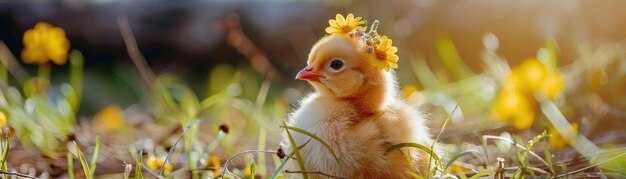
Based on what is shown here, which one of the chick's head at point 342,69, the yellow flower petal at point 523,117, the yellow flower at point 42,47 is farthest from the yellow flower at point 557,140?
the yellow flower at point 42,47

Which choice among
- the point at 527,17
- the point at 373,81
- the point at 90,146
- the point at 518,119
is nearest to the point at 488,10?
the point at 527,17

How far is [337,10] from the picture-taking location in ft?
16.3

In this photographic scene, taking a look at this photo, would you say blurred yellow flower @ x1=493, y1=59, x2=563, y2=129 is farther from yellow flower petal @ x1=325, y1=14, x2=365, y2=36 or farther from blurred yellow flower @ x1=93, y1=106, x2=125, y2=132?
blurred yellow flower @ x1=93, y1=106, x2=125, y2=132

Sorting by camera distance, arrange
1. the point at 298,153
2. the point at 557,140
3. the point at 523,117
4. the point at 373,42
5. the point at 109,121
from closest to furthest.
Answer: the point at 298,153, the point at 373,42, the point at 557,140, the point at 523,117, the point at 109,121

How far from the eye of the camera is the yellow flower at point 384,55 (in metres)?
1.79

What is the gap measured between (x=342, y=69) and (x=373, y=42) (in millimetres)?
89

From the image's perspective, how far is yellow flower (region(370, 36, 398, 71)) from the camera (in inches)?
70.4

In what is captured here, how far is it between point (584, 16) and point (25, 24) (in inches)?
124

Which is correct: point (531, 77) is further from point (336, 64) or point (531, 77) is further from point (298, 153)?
point (298, 153)

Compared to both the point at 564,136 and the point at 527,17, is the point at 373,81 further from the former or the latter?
the point at 527,17

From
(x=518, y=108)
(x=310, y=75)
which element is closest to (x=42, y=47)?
(x=310, y=75)

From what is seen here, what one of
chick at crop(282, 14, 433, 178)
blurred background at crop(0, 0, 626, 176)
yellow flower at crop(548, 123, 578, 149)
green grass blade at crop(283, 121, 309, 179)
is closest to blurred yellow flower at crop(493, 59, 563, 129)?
yellow flower at crop(548, 123, 578, 149)

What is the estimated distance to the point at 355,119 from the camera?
1815 millimetres

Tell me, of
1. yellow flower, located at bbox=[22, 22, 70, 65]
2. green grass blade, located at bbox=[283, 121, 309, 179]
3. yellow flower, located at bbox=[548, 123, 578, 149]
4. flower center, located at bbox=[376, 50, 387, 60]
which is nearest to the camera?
green grass blade, located at bbox=[283, 121, 309, 179]
